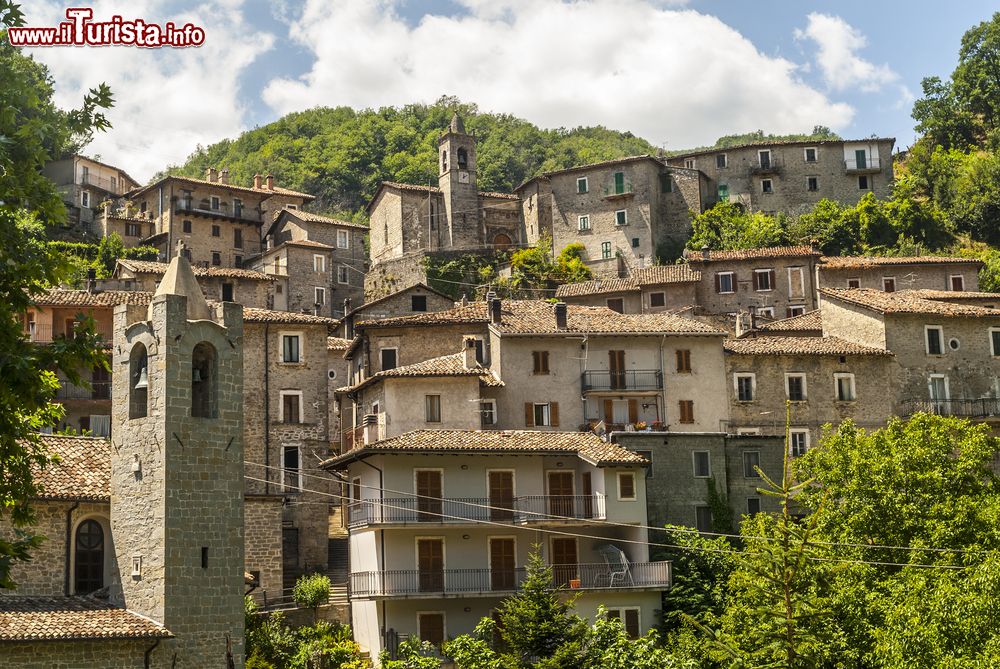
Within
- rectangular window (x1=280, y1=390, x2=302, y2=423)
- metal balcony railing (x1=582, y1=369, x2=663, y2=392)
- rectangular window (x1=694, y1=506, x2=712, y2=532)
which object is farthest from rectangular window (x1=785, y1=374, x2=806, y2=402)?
rectangular window (x1=280, y1=390, x2=302, y2=423)

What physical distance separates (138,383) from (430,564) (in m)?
13.4

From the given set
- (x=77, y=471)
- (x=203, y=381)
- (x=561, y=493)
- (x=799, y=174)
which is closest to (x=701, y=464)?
(x=561, y=493)

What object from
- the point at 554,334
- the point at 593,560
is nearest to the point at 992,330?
the point at 554,334

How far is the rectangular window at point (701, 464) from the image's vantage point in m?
46.2

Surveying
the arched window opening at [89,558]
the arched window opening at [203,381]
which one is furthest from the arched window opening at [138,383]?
the arched window opening at [89,558]

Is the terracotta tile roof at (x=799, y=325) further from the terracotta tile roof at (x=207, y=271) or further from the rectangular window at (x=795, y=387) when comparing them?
the terracotta tile roof at (x=207, y=271)

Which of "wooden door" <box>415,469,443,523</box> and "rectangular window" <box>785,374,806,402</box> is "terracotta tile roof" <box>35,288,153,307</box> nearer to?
"wooden door" <box>415,469,443,523</box>

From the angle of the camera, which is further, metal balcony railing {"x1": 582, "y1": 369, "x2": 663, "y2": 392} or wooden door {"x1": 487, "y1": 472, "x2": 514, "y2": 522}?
metal balcony railing {"x1": 582, "y1": 369, "x2": 663, "y2": 392}

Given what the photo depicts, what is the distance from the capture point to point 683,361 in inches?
2046

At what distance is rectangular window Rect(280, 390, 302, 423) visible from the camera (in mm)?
50875

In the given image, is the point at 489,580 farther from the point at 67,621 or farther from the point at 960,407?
the point at 960,407

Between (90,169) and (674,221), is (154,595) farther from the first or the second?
(90,169)

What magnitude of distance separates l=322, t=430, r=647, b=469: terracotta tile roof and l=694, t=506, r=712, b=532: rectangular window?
11.6 feet

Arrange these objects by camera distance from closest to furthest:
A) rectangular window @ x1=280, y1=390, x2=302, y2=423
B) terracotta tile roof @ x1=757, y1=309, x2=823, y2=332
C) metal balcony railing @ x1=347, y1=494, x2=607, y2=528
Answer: metal balcony railing @ x1=347, y1=494, x2=607, y2=528 → rectangular window @ x1=280, y1=390, x2=302, y2=423 → terracotta tile roof @ x1=757, y1=309, x2=823, y2=332
